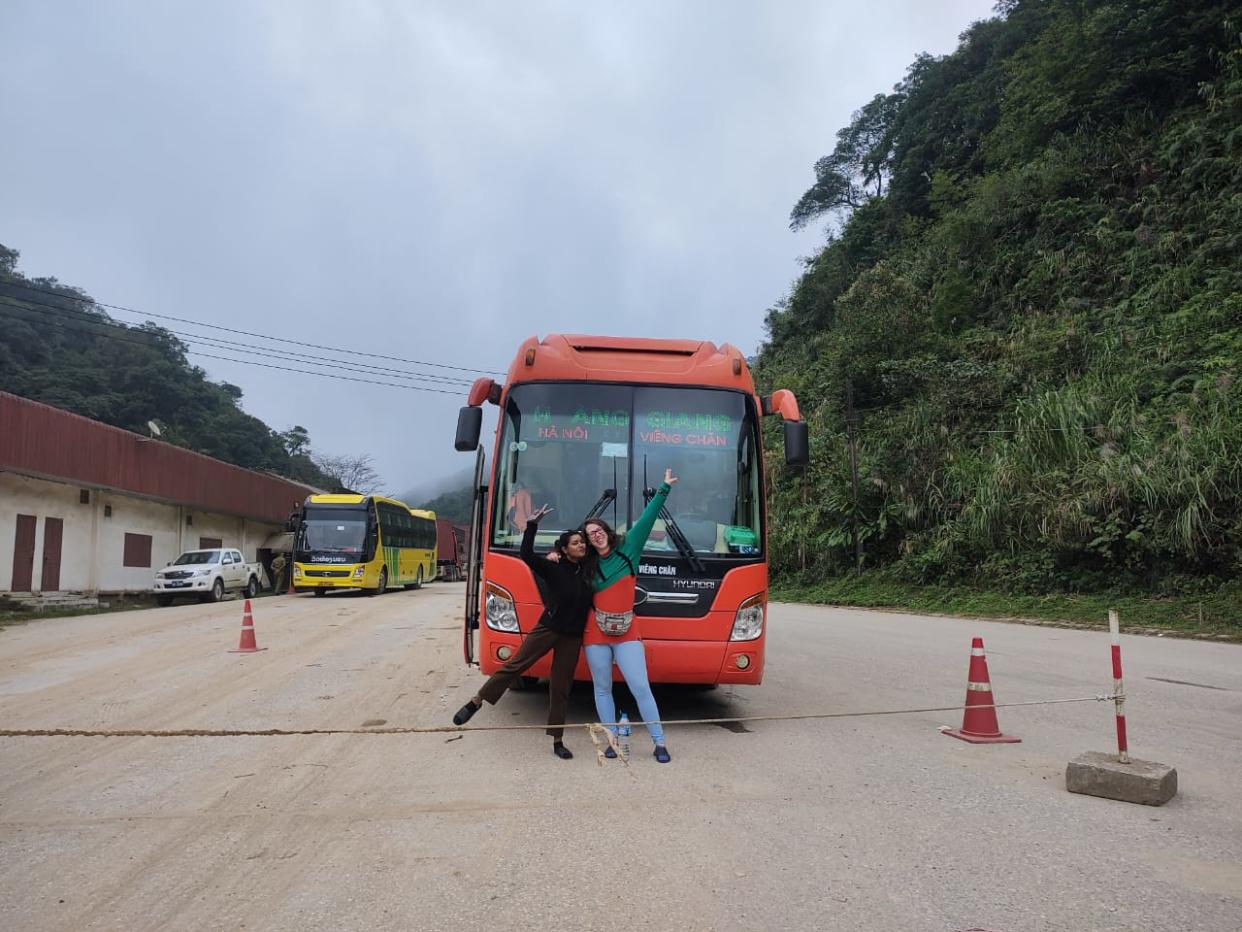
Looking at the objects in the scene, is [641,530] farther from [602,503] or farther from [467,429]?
[467,429]

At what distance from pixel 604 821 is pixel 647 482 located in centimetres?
286

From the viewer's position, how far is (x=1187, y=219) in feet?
76.5

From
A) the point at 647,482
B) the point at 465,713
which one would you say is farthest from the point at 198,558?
the point at 647,482

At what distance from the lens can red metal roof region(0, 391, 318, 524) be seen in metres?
19.2

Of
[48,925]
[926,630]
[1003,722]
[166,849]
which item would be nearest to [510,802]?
[166,849]

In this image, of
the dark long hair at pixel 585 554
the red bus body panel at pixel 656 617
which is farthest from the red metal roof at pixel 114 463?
the dark long hair at pixel 585 554

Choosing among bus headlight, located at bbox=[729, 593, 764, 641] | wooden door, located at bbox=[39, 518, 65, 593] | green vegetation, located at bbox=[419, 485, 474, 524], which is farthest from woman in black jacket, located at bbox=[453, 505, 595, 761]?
A: green vegetation, located at bbox=[419, 485, 474, 524]

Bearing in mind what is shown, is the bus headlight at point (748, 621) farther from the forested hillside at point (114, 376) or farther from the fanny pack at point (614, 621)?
the forested hillside at point (114, 376)

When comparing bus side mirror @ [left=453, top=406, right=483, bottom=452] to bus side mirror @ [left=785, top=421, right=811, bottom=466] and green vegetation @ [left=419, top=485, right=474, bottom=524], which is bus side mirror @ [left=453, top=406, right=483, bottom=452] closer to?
bus side mirror @ [left=785, top=421, right=811, bottom=466]

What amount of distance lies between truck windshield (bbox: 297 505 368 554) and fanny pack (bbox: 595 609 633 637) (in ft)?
70.4

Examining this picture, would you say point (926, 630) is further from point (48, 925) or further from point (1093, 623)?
point (48, 925)

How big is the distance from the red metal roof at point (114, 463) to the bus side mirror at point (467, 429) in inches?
673

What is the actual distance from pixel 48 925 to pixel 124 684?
250 inches

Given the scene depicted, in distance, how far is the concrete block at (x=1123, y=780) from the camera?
4.56 metres
